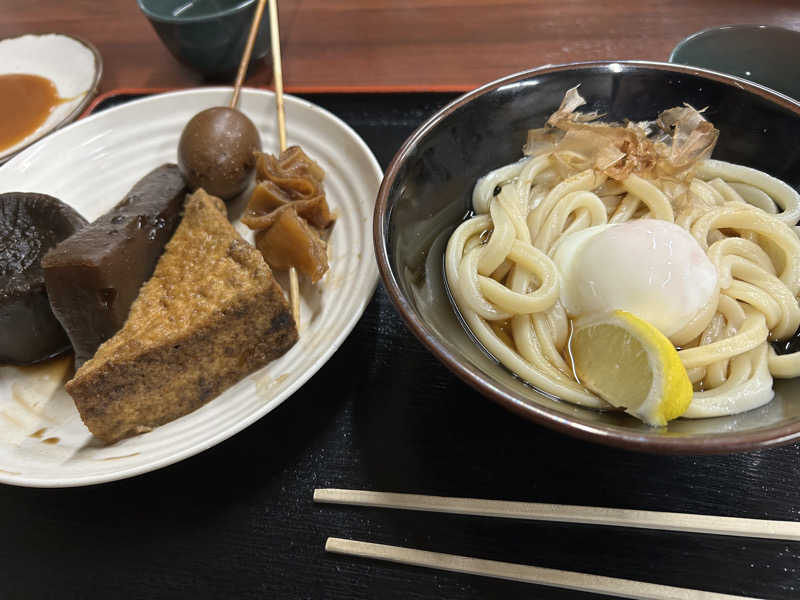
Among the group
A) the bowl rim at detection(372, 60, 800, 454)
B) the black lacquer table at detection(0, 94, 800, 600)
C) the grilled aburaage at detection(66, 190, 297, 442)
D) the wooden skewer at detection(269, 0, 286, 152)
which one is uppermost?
the wooden skewer at detection(269, 0, 286, 152)

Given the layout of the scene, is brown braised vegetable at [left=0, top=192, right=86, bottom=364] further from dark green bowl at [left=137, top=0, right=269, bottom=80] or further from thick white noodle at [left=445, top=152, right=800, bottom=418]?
thick white noodle at [left=445, top=152, right=800, bottom=418]

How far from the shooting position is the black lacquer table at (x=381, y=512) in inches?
56.3

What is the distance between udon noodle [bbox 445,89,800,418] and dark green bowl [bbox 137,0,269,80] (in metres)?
1.97

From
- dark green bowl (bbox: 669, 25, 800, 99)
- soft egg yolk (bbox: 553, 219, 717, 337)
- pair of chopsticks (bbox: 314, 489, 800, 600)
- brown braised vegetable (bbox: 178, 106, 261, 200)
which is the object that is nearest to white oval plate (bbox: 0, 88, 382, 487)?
brown braised vegetable (bbox: 178, 106, 261, 200)

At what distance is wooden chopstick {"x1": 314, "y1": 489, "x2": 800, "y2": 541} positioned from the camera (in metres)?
1.38

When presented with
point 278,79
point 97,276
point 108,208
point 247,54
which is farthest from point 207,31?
point 97,276

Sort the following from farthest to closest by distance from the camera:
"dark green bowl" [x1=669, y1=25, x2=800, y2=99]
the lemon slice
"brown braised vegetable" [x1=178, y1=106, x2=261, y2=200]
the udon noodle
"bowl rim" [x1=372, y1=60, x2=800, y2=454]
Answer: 1. "dark green bowl" [x1=669, y1=25, x2=800, y2=99]
2. "brown braised vegetable" [x1=178, y1=106, x2=261, y2=200]
3. the udon noodle
4. the lemon slice
5. "bowl rim" [x1=372, y1=60, x2=800, y2=454]

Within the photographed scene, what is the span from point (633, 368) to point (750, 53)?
2.17 metres

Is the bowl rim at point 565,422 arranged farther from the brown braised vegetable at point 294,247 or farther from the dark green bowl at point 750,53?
the dark green bowl at point 750,53

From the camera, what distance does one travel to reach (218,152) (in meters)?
2.40

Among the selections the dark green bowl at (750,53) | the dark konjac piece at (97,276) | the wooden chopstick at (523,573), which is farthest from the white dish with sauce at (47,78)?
the dark green bowl at (750,53)

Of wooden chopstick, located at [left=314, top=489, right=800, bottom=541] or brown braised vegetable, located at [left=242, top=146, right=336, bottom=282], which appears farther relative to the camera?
brown braised vegetable, located at [left=242, top=146, right=336, bottom=282]

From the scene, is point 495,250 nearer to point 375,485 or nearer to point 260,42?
point 375,485

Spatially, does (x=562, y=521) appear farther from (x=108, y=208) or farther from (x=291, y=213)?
(x=108, y=208)
